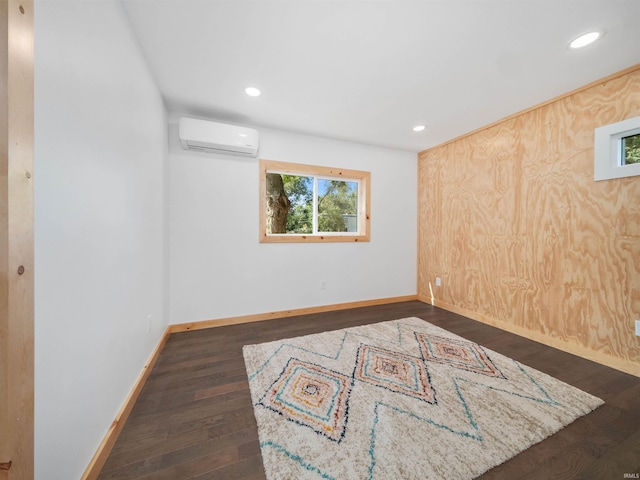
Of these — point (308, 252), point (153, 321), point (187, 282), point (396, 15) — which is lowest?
point (153, 321)

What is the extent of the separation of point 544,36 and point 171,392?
11.2ft

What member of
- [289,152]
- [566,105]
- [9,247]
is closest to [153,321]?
[9,247]

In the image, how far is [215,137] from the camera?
245cm

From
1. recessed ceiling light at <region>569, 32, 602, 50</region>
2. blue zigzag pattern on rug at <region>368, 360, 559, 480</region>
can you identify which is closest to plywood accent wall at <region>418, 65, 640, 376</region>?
recessed ceiling light at <region>569, 32, 602, 50</region>

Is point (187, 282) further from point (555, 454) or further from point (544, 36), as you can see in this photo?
point (544, 36)

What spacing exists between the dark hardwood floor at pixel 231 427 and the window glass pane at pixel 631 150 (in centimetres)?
168

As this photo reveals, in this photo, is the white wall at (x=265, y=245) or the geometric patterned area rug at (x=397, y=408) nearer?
the geometric patterned area rug at (x=397, y=408)

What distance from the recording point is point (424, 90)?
2.12 meters

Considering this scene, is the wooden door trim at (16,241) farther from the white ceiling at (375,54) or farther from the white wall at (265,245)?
the white wall at (265,245)

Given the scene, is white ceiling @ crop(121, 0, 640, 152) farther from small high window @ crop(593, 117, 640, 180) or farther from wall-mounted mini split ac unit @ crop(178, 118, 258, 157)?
small high window @ crop(593, 117, 640, 180)

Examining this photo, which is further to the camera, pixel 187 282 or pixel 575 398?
pixel 187 282

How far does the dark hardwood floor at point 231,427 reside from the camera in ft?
3.50

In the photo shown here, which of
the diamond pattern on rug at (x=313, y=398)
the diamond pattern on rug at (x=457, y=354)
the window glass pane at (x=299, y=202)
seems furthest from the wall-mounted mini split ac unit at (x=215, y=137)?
the diamond pattern on rug at (x=457, y=354)

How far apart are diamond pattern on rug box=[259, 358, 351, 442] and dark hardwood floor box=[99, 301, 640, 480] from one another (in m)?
0.19
